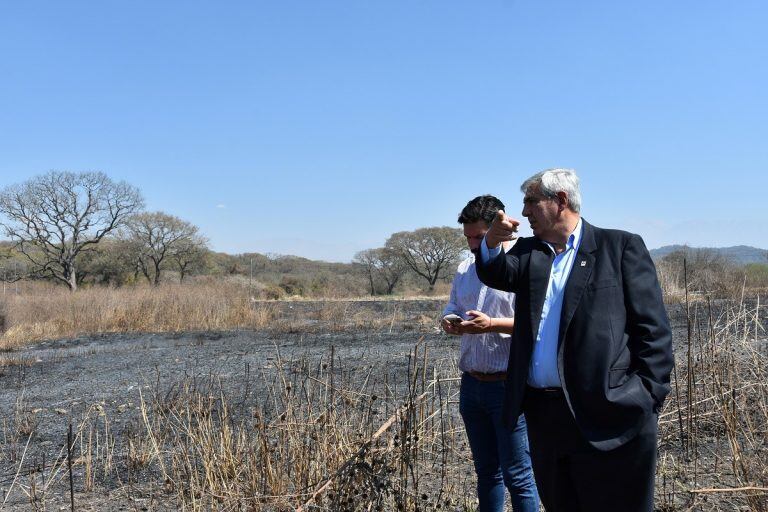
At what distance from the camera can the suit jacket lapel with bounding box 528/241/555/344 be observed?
2297mm

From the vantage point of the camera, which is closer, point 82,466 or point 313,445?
point 313,445

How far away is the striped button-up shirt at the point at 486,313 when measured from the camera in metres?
2.87

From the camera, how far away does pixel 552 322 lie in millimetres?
2281

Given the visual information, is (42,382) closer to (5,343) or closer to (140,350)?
(140,350)

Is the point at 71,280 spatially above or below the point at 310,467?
above

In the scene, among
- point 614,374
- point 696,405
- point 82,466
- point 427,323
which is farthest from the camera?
point 427,323

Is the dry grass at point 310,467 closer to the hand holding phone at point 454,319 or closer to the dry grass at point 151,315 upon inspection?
the hand holding phone at point 454,319

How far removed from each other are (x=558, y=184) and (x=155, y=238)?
148 feet

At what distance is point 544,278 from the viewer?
232 centimetres

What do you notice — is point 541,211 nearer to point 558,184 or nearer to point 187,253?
point 558,184

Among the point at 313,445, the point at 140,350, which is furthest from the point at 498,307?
the point at 140,350

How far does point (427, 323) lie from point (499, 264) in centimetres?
1446

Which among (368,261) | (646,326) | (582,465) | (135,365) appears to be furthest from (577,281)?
(368,261)

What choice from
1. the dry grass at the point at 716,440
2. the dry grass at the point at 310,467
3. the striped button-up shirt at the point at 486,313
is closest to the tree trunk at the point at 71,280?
the dry grass at the point at 310,467
